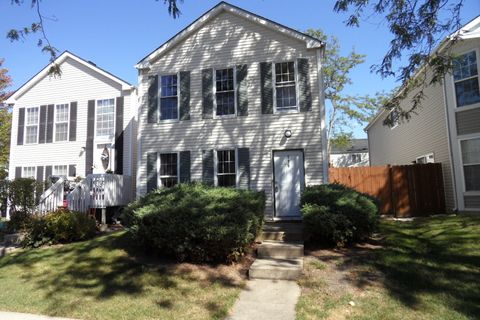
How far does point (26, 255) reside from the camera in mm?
8922

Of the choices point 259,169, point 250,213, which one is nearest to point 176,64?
point 259,169

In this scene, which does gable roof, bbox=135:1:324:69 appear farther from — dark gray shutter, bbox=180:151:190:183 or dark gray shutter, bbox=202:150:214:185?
dark gray shutter, bbox=202:150:214:185

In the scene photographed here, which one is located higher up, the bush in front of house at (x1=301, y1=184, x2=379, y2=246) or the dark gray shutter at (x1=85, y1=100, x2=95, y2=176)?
the dark gray shutter at (x1=85, y1=100, x2=95, y2=176)

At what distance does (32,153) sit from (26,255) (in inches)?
368

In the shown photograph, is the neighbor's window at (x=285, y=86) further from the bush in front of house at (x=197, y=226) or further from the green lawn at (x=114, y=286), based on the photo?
the green lawn at (x=114, y=286)

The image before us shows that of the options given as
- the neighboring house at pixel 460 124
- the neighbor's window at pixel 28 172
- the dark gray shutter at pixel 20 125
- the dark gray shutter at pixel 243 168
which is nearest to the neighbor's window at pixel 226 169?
the dark gray shutter at pixel 243 168

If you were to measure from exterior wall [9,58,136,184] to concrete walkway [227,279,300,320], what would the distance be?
401 inches

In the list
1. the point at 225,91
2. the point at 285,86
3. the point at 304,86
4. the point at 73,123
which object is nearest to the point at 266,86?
the point at 285,86

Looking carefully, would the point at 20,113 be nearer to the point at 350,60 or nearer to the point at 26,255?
the point at 26,255

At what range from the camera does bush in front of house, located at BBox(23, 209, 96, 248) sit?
9.66 meters

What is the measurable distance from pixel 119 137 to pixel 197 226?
9.69 metres

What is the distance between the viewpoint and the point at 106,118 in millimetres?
15992

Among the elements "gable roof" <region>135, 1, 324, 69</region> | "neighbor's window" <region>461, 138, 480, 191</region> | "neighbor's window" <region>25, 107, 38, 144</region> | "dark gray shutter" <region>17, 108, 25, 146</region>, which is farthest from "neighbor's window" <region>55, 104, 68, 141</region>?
"neighbor's window" <region>461, 138, 480, 191</region>

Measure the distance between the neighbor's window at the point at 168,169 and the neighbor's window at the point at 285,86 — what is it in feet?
13.9
